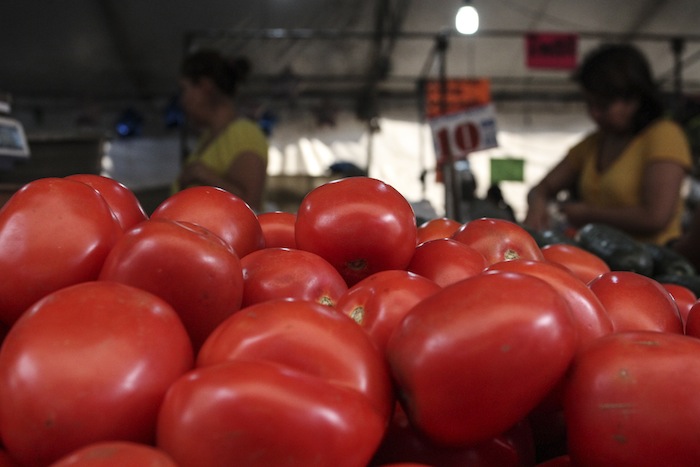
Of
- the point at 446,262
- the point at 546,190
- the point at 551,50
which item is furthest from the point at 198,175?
the point at 551,50

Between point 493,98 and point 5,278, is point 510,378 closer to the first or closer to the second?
point 5,278

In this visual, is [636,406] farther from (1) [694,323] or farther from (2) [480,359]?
(1) [694,323]

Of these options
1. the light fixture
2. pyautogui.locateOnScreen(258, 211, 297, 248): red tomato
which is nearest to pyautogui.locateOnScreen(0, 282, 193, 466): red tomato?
pyautogui.locateOnScreen(258, 211, 297, 248): red tomato

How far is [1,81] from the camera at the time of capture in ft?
26.1

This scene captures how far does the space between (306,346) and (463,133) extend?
2.72 m

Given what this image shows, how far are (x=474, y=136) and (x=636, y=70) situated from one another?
2.91 feet

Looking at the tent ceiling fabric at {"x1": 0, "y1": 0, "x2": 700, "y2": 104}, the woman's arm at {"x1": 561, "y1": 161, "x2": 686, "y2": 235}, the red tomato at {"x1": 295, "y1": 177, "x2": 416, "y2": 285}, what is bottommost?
the woman's arm at {"x1": 561, "y1": 161, "x2": 686, "y2": 235}

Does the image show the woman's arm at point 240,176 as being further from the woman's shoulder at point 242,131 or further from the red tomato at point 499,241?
the red tomato at point 499,241

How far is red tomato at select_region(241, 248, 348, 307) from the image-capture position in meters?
0.64

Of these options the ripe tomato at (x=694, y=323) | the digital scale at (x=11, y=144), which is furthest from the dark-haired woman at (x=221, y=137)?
the ripe tomato at (x=694, y=323)

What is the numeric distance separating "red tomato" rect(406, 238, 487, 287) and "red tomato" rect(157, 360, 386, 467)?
30cm

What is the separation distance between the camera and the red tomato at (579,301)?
58 cm

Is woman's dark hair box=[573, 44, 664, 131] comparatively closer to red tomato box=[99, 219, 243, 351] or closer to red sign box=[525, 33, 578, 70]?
red sign box=[525, 33, 578, 70]

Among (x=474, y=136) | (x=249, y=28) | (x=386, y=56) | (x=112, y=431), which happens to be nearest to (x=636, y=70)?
(x=474, y=136)
